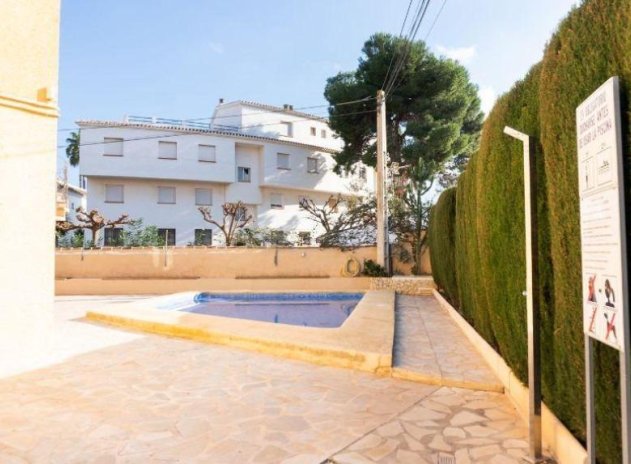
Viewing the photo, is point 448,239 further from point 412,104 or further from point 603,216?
point 412,104

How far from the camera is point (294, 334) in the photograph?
19.1 ft

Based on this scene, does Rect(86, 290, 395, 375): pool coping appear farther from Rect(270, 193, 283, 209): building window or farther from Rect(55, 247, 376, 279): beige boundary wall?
Rect(270, 193, 283, 209): building window

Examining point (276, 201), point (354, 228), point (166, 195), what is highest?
point (166, 195)

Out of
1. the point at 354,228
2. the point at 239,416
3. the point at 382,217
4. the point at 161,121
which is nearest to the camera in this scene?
the point at 239,416

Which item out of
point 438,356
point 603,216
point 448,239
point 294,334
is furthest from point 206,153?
point 603,216

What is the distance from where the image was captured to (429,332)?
6.56 meters

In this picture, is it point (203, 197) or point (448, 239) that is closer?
point (448, 239)

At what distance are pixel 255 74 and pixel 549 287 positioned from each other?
28.4 m

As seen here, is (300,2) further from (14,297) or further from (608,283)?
(608,283)

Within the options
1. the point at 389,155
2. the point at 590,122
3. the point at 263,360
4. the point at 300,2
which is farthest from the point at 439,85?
the point at 590,122

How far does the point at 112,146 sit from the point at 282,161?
435 inches

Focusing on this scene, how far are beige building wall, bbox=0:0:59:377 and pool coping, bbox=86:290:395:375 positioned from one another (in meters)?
2.06

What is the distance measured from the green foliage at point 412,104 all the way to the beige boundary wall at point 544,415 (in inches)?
664

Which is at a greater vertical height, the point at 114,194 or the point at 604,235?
the point at 114,194
